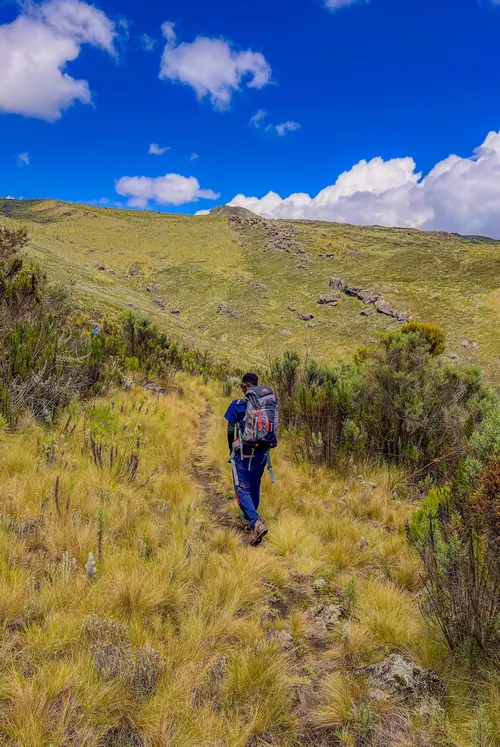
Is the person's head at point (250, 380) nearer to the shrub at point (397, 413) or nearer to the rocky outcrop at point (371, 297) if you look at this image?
the shrub at point (397, 413)

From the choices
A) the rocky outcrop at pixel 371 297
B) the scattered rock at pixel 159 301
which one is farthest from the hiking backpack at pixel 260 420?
the scattered rock at pixel 159 301

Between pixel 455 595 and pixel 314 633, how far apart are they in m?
1.01

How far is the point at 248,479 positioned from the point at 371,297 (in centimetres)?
3660

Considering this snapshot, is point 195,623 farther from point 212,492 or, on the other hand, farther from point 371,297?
point 371,297

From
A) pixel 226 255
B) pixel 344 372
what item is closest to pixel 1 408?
pixel 344 372

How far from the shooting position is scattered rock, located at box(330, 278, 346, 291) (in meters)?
42.0

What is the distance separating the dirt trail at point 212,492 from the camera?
4.23 meters

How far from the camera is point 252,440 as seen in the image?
3984 mm

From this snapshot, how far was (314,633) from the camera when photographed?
266 centimetres

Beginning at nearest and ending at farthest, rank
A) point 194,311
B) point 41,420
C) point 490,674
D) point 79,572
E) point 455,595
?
point 490,674 < point 455,595 < point 79,572 < point 41,420 < point 194,311

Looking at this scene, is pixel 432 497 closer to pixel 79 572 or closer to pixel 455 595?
pixel 455 595

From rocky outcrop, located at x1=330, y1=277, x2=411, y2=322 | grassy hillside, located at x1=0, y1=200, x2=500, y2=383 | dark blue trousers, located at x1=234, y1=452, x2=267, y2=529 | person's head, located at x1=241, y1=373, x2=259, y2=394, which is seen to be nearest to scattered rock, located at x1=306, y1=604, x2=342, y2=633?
dark blue trousers, located at x1=234, y1=452, x2=267, y2=529

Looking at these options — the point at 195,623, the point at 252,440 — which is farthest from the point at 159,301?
the point at 195,623

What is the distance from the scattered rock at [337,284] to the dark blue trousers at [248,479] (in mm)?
39925
